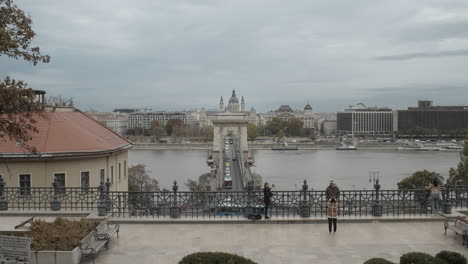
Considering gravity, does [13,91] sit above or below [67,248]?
above

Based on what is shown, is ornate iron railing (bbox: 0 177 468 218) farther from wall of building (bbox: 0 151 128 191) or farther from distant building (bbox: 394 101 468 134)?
distant building (bbox: 394 101 468 134)

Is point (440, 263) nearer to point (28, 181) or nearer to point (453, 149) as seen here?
point (28, 181)

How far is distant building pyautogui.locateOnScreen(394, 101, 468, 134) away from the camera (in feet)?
586

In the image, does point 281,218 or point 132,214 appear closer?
point 281,218

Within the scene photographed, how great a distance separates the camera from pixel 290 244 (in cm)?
1047

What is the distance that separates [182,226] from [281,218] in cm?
262

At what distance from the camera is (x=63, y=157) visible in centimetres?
1683

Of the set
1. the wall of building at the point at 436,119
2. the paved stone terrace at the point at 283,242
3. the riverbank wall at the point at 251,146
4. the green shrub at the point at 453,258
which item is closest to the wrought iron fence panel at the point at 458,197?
the paved stone terrace at the point at 283,242

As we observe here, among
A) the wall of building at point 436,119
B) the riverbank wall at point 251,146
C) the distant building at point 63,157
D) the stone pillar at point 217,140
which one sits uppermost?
the wall of building at point 436,119

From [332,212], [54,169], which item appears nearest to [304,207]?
[332,212]

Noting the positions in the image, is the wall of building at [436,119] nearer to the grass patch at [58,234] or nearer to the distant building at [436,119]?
the distant building at [436,119]

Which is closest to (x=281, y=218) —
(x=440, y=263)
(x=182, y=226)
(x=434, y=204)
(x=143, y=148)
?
(x=182, y=226)

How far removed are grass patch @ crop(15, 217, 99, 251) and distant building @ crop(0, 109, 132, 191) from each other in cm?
566

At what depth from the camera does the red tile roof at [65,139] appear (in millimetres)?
16672
